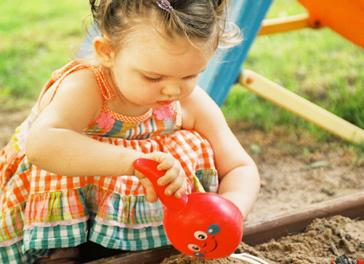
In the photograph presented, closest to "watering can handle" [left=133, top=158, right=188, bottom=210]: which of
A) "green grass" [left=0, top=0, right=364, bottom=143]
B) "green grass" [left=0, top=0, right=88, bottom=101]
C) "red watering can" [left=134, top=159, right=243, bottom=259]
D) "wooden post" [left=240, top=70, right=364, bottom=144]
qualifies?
"red watering can" [left=134, top=159, right=243, bottom=259]

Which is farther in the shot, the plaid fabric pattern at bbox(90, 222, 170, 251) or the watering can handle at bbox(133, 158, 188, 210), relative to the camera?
the plaid fabric pattern at bbox(90, 222, 170, 251)

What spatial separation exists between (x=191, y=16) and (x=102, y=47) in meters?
0.23

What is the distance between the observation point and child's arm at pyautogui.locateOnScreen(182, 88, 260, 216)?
1.66 metres

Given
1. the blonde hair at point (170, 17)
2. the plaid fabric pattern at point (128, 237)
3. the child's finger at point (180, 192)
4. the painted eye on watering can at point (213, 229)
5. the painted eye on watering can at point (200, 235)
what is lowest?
the plaid fabric pattern at point (128, 237)

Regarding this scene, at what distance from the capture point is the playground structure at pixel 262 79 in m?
2.37

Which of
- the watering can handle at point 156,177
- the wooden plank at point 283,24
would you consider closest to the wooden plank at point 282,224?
the watering can handle at point 156,177

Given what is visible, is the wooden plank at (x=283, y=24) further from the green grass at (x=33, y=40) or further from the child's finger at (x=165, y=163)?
the child's finger at (x=165, y=163)

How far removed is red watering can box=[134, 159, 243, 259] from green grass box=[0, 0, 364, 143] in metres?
1.34

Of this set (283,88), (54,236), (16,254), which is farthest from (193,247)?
(283,88)

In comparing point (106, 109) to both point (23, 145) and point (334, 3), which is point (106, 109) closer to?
point (23, 145)

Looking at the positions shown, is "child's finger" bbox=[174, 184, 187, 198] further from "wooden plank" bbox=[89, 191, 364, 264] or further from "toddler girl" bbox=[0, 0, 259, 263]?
"wooden plank" bbox=[89, 191, 364, 264]

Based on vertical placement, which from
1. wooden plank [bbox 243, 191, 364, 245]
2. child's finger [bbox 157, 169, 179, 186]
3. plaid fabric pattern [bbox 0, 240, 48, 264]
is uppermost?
child's finger [bbox 157, 169, 179, 186]

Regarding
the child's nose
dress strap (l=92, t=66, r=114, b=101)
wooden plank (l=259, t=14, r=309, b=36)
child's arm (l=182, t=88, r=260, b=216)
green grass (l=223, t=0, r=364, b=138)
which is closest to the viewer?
the child's nose

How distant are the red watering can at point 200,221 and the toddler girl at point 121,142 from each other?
0.03m
